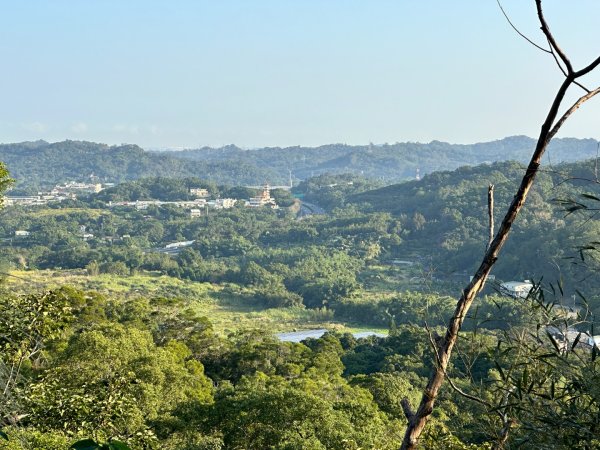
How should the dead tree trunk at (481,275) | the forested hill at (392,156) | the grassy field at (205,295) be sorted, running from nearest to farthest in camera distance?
the dead tree trunk at (481,275)
the grassy field at (205,295)
the forested hill at (392,156)

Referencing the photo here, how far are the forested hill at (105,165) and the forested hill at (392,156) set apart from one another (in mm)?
20969

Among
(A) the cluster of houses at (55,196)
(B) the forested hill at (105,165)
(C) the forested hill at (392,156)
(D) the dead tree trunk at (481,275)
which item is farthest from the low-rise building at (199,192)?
(D) the dead tree trunk at (481,275)

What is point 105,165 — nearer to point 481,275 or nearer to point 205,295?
point 205,295

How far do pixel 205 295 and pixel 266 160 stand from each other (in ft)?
467

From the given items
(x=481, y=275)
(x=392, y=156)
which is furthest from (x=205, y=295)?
→ (x=392, y=156)

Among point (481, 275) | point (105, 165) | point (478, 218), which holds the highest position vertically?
point (481, 275)

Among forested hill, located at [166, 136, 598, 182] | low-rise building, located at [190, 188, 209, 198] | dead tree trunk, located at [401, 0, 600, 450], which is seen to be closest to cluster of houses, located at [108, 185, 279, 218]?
low-rise building, located at [190, 188, 209, 198]

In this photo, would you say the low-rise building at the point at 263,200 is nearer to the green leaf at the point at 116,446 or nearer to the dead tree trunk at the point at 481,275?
the dead tree trunk at the point at 481,275

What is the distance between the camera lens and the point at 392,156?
562 feet

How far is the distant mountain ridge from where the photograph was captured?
137m

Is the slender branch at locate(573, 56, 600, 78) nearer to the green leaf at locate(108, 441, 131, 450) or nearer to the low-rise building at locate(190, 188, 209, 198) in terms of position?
the green leaf at locate(108, 441, 131, 450)

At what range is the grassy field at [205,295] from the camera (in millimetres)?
32406

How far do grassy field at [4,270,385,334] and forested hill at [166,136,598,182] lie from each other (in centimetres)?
11525

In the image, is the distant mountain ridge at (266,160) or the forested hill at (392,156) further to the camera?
the forested hill at (392,156)
